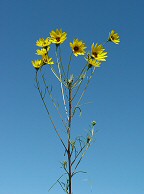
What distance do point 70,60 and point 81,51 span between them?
1.31ft

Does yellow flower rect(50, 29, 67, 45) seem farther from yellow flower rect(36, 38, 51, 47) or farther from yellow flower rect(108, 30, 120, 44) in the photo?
yellow flower rect(108, 30, 120, 44)

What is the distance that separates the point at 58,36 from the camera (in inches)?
193

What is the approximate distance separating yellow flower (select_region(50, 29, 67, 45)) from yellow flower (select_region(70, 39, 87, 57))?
0.13 m

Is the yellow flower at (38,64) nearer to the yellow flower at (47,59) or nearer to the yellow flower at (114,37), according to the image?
the yellow flower at (47,59)

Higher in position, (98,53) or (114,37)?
(114,37)

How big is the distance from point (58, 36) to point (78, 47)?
0.31 meters

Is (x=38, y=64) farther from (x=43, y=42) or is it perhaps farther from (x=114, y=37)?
(x=114, y=37)

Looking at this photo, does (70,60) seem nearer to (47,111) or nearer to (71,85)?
(71,85)

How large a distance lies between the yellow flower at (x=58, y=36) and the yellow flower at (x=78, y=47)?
13 centimetres

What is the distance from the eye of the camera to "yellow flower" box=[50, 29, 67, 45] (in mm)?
4848

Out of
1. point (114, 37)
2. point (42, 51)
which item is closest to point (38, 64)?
point (42, 51)

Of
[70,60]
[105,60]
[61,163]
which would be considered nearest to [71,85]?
[70,60]

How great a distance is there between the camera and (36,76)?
15.6 feet

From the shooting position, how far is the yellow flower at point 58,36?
4848mm
